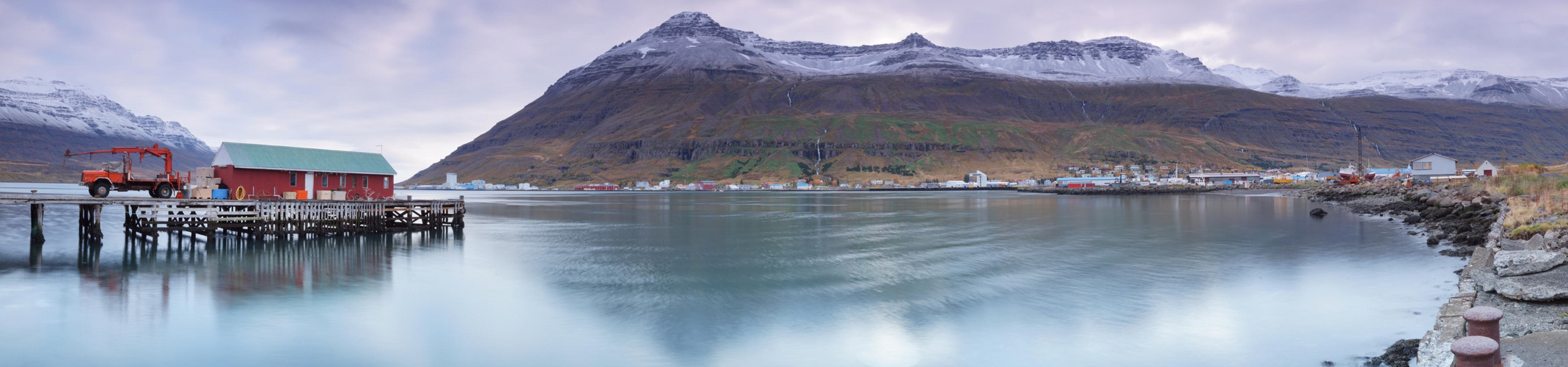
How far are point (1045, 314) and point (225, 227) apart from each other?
112 ft

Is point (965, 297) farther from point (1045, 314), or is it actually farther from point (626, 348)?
point (626, 348)

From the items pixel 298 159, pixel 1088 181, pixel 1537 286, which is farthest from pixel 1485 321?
pixel 1088 181

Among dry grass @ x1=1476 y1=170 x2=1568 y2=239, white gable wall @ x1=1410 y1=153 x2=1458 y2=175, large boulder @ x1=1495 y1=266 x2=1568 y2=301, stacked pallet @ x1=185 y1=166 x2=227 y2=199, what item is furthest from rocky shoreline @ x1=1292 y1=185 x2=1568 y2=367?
white gable wall @ x1=1410 y1=153 x2=1458 y2=175

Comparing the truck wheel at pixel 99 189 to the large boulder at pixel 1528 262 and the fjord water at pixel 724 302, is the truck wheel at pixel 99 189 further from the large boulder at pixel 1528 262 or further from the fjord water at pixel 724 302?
the large boulder at pixel 1528 262

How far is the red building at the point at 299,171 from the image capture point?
3562 centimetres

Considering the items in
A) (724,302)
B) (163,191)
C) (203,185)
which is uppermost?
(203,185)

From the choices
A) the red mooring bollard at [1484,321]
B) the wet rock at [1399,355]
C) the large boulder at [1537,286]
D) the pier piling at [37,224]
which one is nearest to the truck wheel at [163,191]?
the pier piling at [37,224]

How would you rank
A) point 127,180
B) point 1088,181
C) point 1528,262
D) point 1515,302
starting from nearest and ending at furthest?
point 1515,302 → point 1528,262 → point 127,180 → point 1088,181

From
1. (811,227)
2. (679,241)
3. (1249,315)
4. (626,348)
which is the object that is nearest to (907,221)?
(811,227)

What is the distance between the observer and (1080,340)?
1448cm

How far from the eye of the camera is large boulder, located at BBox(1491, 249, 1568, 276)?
37.9ft

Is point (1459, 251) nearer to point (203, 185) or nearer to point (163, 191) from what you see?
point (203, 185)

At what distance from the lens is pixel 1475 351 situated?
609 cm

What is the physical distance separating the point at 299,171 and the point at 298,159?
86cm
